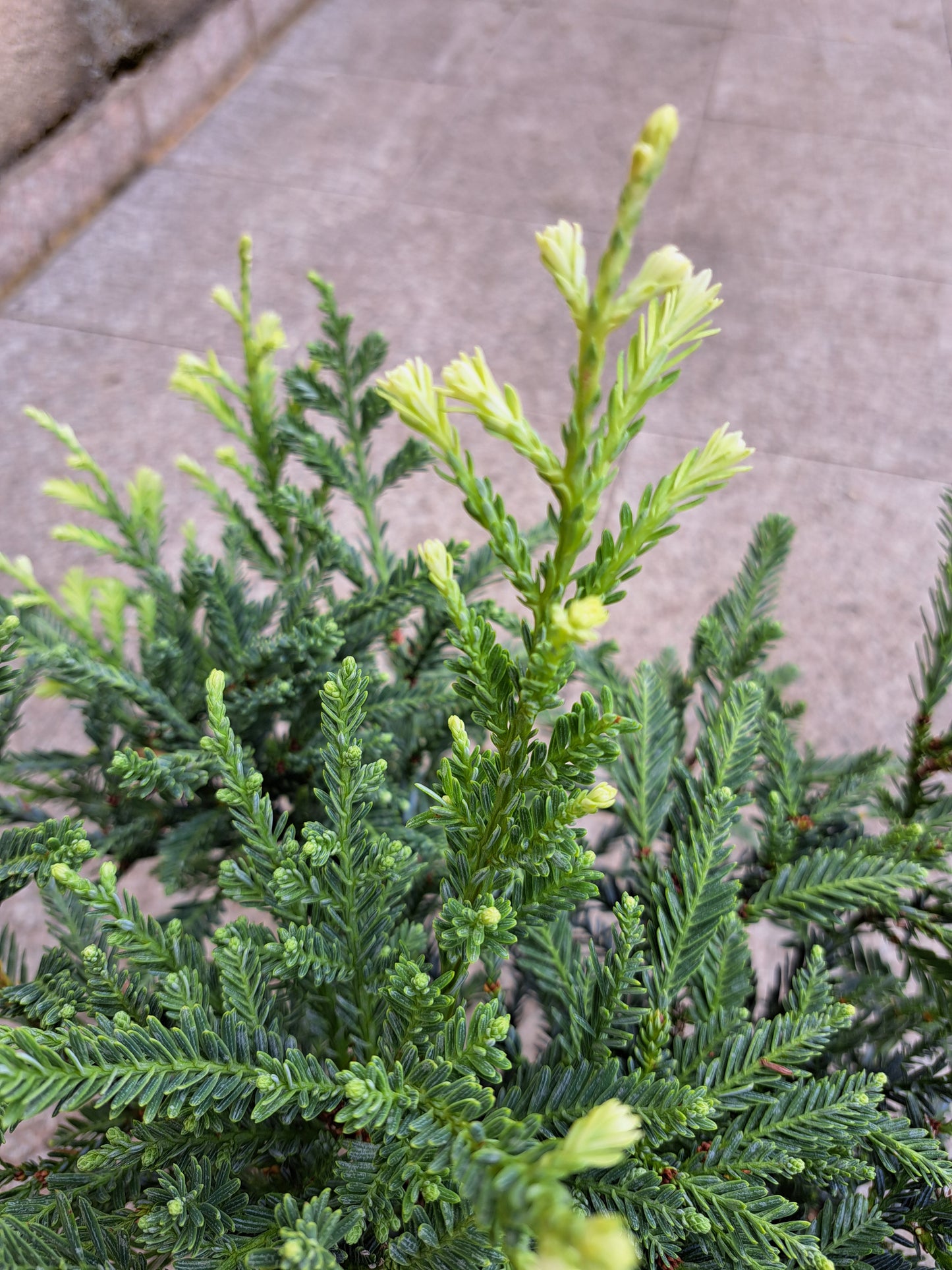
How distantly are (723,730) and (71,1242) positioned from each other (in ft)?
1.67

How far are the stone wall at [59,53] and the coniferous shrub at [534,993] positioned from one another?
7.30 feet

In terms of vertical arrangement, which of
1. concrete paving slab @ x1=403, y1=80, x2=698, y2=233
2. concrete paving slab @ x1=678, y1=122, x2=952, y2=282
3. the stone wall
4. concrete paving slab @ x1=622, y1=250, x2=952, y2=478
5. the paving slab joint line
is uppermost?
the stone wall

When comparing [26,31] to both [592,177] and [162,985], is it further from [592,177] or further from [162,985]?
[162,985]

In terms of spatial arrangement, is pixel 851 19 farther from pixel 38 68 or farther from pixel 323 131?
pixel 38 68

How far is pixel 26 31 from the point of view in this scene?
2.29 meters

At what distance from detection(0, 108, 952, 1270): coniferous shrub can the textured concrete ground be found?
124cm

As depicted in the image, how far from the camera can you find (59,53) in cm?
240

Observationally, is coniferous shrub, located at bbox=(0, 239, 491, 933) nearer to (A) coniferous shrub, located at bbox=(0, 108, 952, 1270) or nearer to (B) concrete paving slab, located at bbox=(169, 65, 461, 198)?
(A) coniferous shrub, located at bbox=(0, 108, 952, 1270)

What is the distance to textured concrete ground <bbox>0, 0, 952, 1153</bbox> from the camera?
2084 millimetres

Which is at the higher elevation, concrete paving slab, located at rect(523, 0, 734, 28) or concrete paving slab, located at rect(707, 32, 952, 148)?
concrete paving slab, located at rect(523, 0, 734, 28)

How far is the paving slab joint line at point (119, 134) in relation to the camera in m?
2.39

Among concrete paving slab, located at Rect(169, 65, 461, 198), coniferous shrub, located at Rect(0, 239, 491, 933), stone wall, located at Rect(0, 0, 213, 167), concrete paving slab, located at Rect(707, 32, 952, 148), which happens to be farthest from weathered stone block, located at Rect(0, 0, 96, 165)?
concrete paving slab, located at Rect(707, 32, 952, 148)

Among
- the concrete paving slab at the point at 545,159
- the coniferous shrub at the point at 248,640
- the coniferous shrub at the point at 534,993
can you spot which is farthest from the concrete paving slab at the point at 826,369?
the coniferous shrub at the point at 534,993

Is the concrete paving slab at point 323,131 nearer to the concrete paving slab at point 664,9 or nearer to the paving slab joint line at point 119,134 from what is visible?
the paving slab joint line at point 119,134
